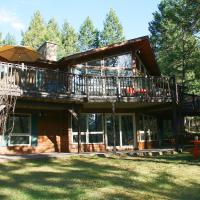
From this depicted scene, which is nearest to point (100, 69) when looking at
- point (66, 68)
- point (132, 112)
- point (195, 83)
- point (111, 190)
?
point (66, 68)

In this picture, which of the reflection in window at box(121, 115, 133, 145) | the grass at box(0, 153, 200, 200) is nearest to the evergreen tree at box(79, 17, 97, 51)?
the reflection in window at box(121, 115, 133, 145)

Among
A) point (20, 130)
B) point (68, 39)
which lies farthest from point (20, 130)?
point (68, 39)

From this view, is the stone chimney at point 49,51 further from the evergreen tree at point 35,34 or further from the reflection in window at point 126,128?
the evergreen tree at point 35,34

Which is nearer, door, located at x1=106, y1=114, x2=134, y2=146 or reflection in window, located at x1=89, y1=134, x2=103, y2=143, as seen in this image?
reflection in window, located at x1=89, y1=134, x2=103, y2=143

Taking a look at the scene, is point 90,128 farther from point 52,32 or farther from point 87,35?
point 87,35

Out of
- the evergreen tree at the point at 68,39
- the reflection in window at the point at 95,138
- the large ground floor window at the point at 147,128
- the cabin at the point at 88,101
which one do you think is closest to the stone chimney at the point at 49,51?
the cabin at the point at 88,101

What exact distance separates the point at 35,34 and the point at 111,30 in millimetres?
10845

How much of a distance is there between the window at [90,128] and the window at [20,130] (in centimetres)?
239

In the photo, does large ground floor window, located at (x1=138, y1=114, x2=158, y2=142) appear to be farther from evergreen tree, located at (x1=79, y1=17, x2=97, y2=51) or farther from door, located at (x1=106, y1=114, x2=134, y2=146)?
evergreen tree, located at (x1=79, y1=17, x2=97, y2=51)

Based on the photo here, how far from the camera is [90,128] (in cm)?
1967

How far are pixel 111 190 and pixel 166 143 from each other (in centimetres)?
1542

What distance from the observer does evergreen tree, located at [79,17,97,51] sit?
54.9 meters

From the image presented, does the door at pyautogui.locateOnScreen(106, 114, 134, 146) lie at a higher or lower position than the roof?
lower

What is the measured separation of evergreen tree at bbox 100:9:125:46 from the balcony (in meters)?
34.2
